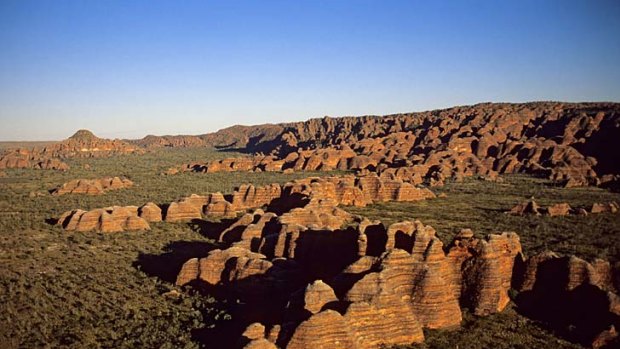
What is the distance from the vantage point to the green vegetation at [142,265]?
1065 inches

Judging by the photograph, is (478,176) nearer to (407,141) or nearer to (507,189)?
(507,189)

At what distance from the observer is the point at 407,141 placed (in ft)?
472

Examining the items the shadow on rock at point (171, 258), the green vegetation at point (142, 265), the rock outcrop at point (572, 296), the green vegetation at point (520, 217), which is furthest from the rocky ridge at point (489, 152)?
the rock outcrop at point (572, 296)

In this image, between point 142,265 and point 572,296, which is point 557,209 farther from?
point 142,265

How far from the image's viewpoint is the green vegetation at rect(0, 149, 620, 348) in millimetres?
27047

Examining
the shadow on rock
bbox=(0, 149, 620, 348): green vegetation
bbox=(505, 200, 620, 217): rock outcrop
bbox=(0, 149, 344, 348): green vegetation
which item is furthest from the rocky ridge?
bbox=(0, 149, 344, 348): green vegetation

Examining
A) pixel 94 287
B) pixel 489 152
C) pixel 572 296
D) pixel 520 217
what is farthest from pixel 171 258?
pixel 489 152

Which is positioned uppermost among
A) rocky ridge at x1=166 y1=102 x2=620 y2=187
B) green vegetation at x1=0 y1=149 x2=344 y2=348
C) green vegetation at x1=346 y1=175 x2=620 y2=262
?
rocky ridge at x1=166 y1=102 x2=620 y2=187

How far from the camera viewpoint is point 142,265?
41.8m

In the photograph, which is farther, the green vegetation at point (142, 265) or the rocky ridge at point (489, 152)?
the rocky ridge at point (489, 152)

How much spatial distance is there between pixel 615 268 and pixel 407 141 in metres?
114

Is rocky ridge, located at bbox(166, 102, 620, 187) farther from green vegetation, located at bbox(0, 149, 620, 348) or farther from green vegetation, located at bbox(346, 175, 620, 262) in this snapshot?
green vegetation, located at bbox(0, 149, 620, 348)

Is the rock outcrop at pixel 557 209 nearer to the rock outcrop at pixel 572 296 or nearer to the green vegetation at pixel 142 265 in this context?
the green vegetation at pixel 142 265

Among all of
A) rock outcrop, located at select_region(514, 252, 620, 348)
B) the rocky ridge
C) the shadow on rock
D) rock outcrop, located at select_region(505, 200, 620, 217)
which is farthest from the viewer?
the rocky ridge
